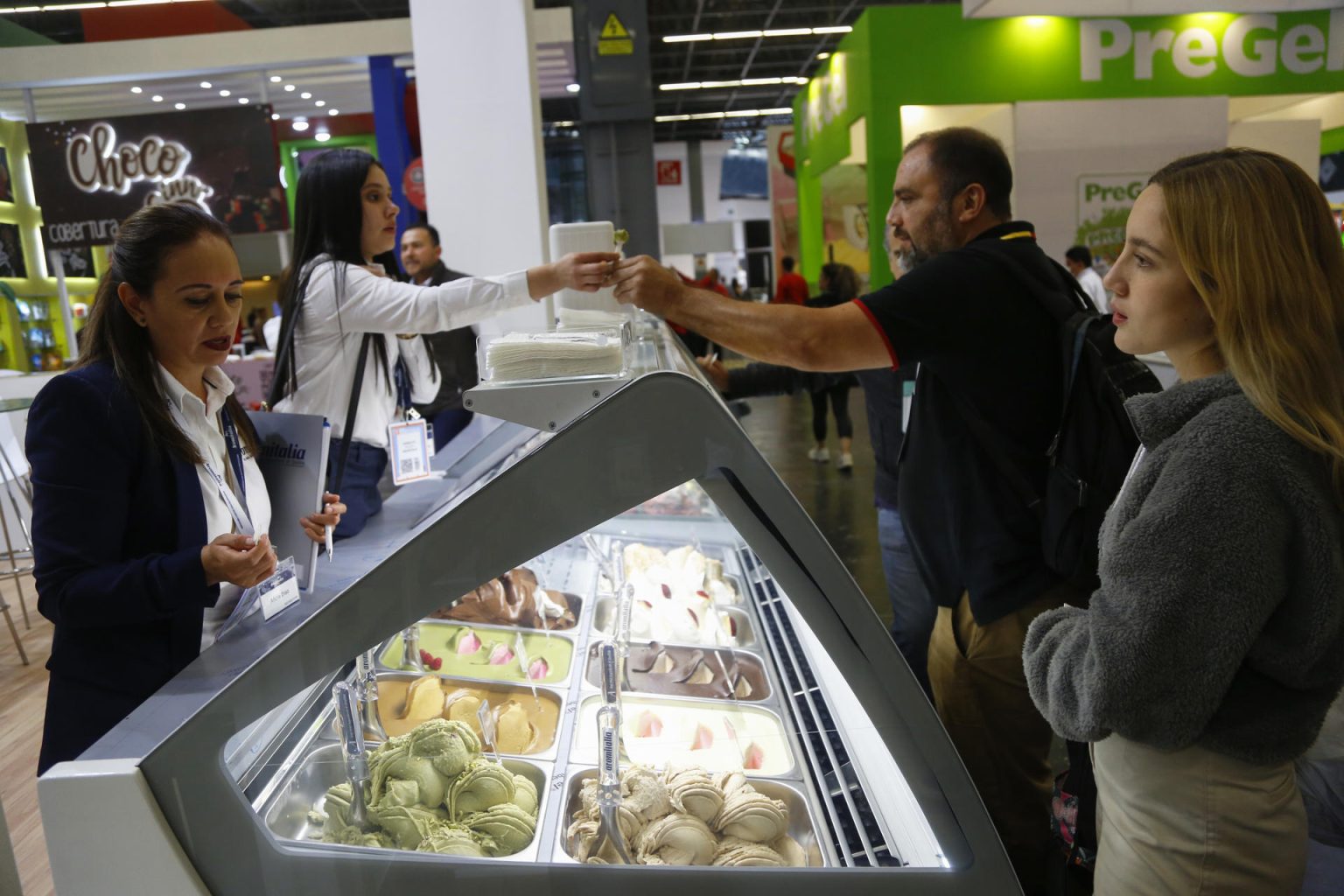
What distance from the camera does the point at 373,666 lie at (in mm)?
1181

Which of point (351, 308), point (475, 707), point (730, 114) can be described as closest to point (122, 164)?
point (351, 308)

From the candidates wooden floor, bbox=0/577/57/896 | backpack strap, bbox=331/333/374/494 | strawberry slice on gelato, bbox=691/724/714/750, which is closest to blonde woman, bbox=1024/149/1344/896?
strawberry slice on gelato, bbox=691/724/714/750

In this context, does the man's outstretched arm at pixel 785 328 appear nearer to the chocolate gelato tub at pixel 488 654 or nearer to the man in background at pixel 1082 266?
the chocolate gelato tub at pixel 488 654

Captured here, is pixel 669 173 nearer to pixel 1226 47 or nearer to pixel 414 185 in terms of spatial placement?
pixel 1226 47

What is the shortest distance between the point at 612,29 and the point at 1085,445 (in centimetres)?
770

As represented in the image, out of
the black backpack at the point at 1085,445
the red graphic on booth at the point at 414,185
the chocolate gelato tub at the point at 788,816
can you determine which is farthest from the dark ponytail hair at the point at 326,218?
the red graphic on booth at the point at 414,185

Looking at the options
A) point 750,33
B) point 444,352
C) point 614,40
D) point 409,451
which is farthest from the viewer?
point 750,33

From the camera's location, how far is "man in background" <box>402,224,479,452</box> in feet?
13.3

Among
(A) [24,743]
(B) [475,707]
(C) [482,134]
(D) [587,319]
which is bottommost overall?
(A) [24,743]

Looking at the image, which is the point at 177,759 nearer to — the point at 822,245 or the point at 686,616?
the point at 686,616

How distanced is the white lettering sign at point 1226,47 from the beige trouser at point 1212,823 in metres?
10.3

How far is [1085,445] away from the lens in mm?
1725

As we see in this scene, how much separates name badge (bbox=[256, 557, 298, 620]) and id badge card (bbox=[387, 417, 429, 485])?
27.8 inches

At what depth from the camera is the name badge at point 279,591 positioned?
1358mm
